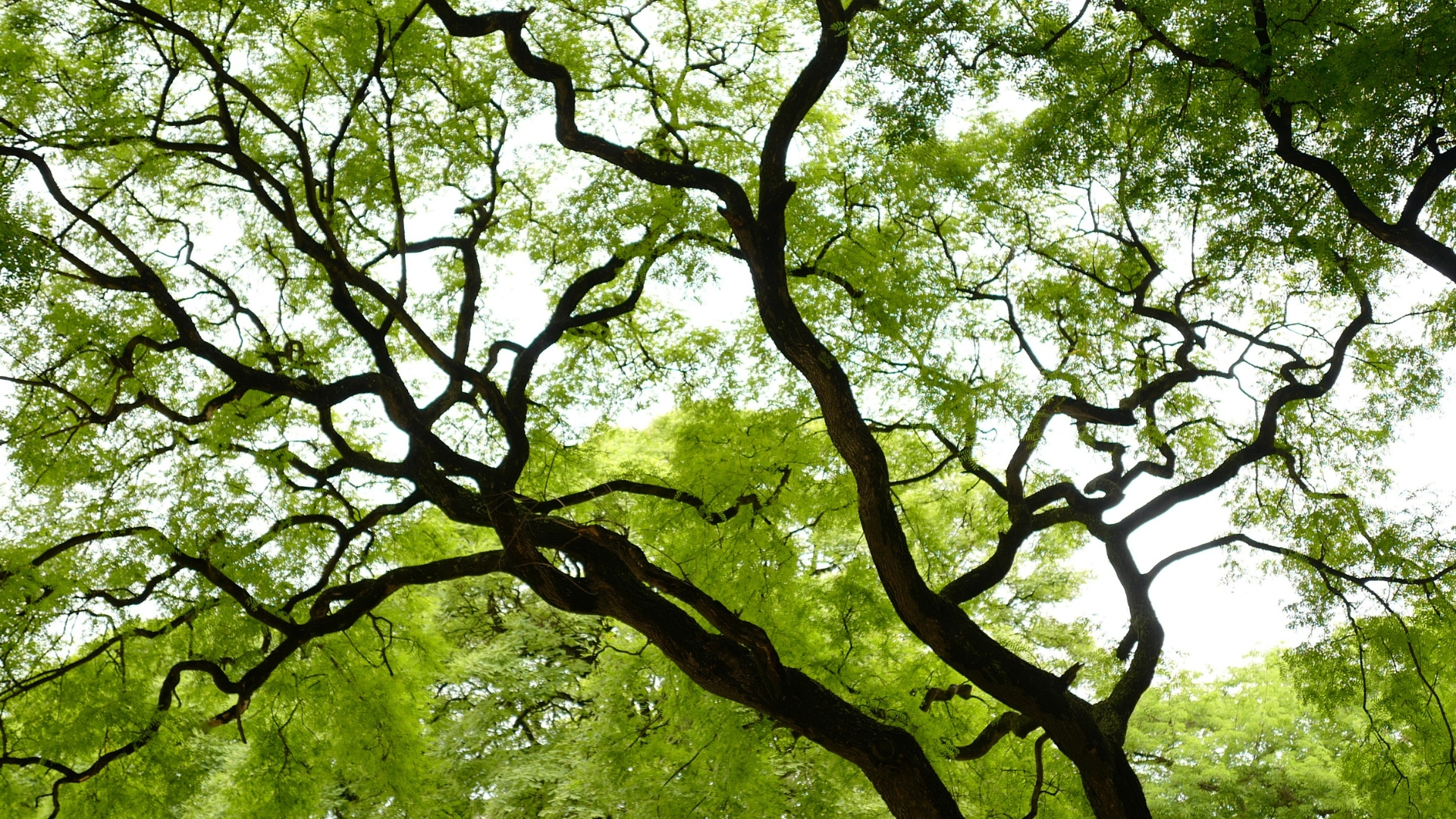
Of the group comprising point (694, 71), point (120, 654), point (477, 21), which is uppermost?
point (694, 71)

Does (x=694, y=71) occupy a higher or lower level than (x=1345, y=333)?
higher

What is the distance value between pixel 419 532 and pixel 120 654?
2.50 meters

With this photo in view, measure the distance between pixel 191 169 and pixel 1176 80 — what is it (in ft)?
24.7

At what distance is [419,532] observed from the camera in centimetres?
926

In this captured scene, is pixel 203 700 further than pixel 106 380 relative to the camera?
Yes

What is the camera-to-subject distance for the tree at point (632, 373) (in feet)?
22.3

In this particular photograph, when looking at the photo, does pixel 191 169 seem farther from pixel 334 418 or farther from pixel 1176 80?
pixel 1176 80

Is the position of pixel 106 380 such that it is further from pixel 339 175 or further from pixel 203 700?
pixel 203 700

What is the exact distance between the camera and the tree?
6793mm

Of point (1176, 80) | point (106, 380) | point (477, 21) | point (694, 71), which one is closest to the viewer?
point (1176, 80)

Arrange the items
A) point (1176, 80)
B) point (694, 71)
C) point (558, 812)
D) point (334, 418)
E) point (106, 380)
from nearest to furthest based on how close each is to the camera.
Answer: point (1176, 80) → point (106, 380) → point (694, 71) → point (334, 418) → point (558, 812)

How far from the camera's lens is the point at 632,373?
31.2 ft

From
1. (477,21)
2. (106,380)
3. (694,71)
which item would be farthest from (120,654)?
(694,71)

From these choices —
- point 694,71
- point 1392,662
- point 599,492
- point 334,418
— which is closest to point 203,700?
point 334,418
